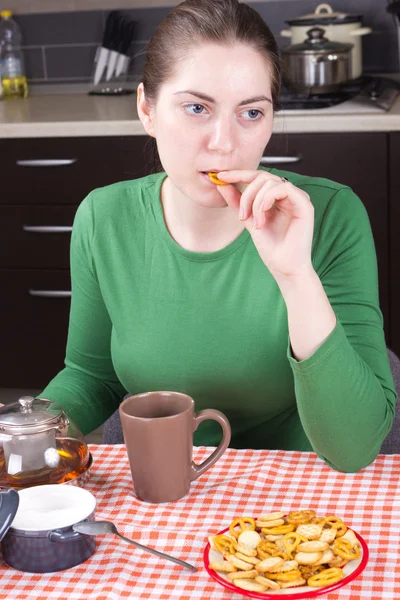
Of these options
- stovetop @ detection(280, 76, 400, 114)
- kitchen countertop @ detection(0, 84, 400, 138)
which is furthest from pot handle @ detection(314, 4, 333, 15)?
kitchen countertop @ detection(0, 84, 400, 138)

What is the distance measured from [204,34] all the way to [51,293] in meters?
1.79

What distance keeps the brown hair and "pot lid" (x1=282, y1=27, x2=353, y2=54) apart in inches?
56.7

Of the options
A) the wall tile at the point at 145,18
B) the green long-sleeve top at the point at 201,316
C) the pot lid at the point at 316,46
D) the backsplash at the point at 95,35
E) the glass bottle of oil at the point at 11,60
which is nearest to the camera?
the green long-sleeve top at the point at 201,316

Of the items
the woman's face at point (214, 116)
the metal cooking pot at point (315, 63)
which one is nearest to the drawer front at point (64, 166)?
the metal cooking pot at point (315, 63)

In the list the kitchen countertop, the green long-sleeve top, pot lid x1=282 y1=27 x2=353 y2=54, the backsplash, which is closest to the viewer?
the green long-sleeve top

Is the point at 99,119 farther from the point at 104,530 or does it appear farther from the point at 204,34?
the point at 104,530

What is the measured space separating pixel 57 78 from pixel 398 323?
5.23 ft

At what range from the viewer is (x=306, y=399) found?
1208 millimetres

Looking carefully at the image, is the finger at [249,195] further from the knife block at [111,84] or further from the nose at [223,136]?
the knife block at [111,84]

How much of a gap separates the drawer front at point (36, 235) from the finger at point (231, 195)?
1.73m

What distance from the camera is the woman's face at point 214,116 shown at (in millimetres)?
1286

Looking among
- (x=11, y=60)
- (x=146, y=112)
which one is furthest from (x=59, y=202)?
(x=146, y=112)

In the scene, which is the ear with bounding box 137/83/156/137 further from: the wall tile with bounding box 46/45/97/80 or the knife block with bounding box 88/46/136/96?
the wall tile with bounding box 46/45/97/80

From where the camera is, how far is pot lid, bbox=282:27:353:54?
2844 millimetres
